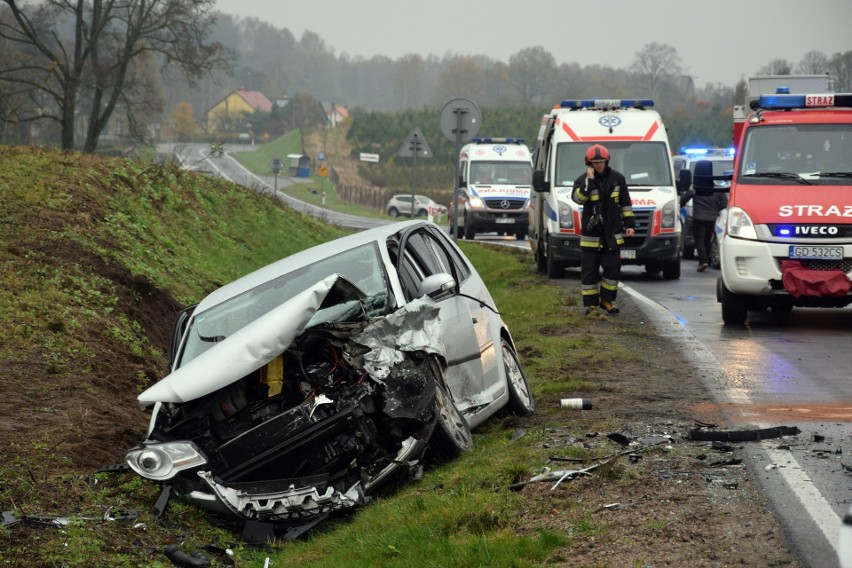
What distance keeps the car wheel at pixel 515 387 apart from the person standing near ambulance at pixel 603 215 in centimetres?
510

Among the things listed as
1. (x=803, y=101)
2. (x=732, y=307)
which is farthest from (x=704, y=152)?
(x=732, y=307)

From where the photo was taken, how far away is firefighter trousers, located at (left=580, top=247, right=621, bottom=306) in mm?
13891

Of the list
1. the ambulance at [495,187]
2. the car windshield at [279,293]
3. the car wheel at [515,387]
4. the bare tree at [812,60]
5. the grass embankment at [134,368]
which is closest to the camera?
the grass embankment at [134,368]

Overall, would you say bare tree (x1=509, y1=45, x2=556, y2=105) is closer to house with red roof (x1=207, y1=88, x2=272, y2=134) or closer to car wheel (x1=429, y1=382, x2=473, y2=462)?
house with red roof (x1=207, y1=88, x2=272, y2=134)

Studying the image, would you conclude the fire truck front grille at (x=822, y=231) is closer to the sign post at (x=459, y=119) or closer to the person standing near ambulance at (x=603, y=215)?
the person standing near ambulance at (x=603, y=215)

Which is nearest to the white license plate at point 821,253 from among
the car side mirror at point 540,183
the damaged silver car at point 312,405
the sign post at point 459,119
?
the damaged silver car at point 312,405

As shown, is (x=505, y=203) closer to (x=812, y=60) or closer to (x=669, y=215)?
(x=669, y=215)

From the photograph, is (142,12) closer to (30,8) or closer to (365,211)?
(30,8)

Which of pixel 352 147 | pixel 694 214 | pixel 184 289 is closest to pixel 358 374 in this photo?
pixel 184 289

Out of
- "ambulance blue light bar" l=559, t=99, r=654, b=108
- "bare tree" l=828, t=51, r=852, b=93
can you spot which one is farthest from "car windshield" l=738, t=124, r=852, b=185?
"bare tree" l=828, t=51, r=852, b=93

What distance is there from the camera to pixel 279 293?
7.51 meters

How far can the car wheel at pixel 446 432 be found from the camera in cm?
683

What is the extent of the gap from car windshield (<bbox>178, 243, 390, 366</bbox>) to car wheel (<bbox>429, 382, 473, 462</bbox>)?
0.69 meters

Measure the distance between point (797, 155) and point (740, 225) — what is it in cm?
123
